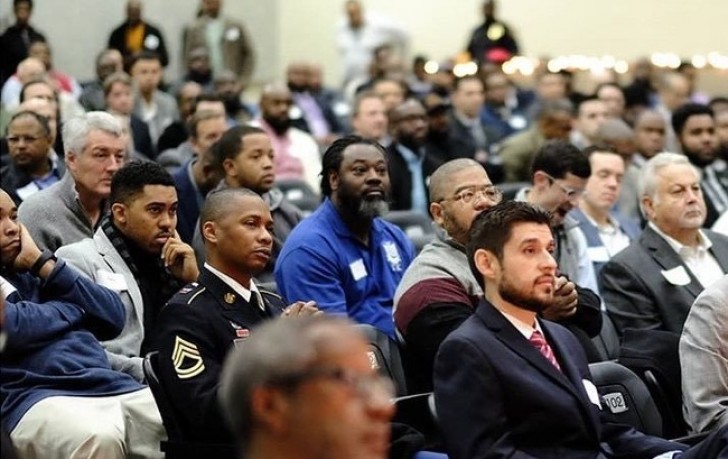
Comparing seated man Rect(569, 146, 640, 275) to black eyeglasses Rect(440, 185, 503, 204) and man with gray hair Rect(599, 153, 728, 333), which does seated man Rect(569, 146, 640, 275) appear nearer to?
man with gray hair Rect(599, 153, 728, 333)

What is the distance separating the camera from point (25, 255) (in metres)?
3.97

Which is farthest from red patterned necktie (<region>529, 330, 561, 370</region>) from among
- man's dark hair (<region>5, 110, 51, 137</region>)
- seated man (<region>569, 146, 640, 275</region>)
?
man's dark hair (<region>5, 110, 51, 137</region>)

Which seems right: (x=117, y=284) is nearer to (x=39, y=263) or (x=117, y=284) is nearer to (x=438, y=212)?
(x=39, y=263)

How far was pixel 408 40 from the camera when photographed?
13.3m

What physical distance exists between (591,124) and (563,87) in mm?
2030

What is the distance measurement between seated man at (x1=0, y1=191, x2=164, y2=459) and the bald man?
403 centimetres

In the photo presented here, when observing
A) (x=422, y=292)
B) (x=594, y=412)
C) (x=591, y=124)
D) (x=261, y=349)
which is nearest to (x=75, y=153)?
(x=422, y=292)

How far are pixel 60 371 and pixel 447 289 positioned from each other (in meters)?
1.23

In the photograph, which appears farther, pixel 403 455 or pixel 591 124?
pixel 591 124

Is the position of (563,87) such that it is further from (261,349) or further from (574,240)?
(261,349)

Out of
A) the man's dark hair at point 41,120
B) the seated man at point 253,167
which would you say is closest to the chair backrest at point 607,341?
the seated man at point 253,167

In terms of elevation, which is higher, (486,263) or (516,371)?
(486,263)

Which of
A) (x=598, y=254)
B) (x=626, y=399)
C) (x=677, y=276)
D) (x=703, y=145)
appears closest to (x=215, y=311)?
(x=626, y=399)

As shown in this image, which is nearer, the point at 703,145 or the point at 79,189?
the point at 79,189
